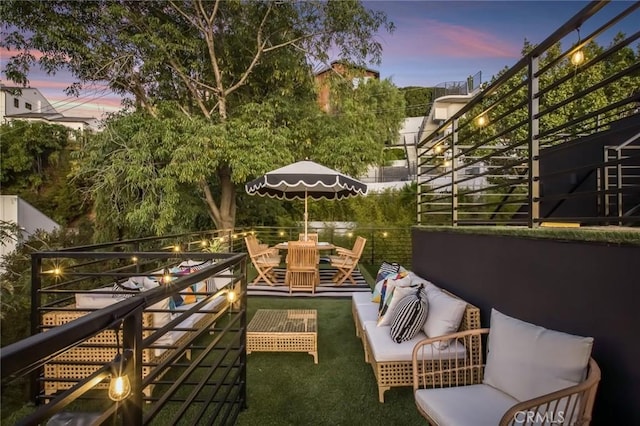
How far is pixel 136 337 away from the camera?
106 cm

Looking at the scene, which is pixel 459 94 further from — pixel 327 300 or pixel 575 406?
pixel 575 406

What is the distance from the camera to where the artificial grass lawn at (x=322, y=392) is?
7.88 feet

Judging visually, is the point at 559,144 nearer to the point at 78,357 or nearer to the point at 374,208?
the point at 78,357

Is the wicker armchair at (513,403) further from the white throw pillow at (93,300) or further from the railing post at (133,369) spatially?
the white throw pillow at (93,300)

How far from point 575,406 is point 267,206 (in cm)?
1097

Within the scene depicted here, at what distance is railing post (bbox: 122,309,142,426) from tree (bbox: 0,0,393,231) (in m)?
7.01

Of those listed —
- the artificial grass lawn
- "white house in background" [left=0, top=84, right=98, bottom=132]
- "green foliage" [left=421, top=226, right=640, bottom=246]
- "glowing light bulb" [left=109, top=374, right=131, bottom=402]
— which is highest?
"white house in background" [left=0, top=84, right=98, bottom=132]

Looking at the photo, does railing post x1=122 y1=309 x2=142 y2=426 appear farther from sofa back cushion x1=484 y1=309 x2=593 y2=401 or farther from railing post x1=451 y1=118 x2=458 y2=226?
railing post x1=451 y1=118 x2=458 y2=226

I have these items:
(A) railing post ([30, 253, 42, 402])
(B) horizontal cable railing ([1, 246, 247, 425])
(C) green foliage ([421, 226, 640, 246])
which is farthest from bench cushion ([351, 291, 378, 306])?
(A) railing post ([30, 253, 42, 402])

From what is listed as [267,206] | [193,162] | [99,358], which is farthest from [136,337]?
[267,206]

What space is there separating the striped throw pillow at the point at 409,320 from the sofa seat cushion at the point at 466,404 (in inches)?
32.2

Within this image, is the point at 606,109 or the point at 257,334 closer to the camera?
the point at 606,109

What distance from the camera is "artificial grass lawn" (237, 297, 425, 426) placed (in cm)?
240

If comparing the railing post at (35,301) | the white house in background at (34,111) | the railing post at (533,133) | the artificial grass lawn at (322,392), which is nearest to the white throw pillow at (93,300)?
the railing post at (35,301)
